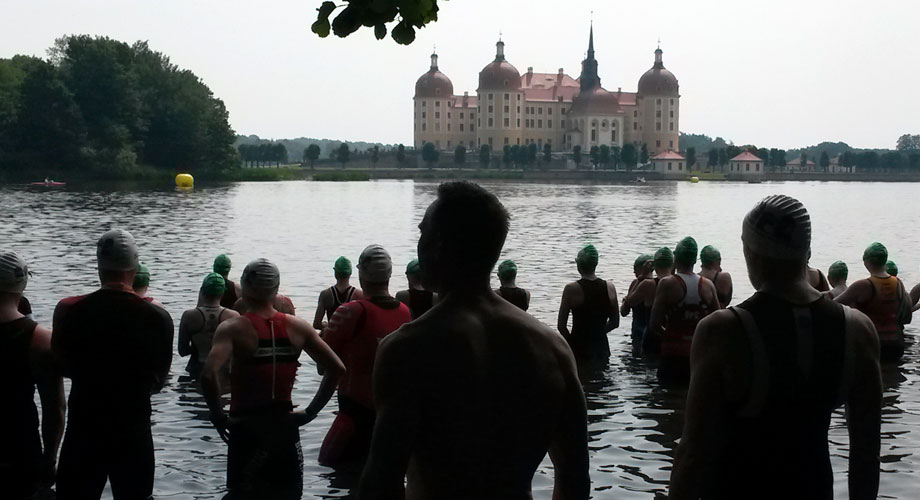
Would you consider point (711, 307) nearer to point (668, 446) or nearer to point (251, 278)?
point (668, 446)

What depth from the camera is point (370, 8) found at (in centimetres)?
474

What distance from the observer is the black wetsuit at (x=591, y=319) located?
11.0 m

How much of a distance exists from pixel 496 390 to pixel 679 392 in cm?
756

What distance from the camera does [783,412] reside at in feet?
11.5

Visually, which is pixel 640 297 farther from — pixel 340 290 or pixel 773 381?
pixel 773 381

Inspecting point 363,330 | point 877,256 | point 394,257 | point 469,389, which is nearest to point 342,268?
point 363,330

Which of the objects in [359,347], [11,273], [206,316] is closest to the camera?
[11,273]

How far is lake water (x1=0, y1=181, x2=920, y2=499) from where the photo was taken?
9.05 metres

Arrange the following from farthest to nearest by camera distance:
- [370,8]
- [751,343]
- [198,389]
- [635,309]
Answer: [635,309] → [198,389] → [370,8] → [751,343]

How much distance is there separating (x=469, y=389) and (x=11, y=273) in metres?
3.17

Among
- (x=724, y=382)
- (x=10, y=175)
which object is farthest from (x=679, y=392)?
(x=10, y=175)

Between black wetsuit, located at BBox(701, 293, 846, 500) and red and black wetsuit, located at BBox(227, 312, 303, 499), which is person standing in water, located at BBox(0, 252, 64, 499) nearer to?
red and black wetsuit, located at BBox(227, 312, 303, 499)

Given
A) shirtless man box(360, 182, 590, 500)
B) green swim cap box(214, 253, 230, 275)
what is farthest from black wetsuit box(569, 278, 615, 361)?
shirtless man box(360, 182, 590, 500)

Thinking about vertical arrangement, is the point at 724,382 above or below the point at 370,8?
below
